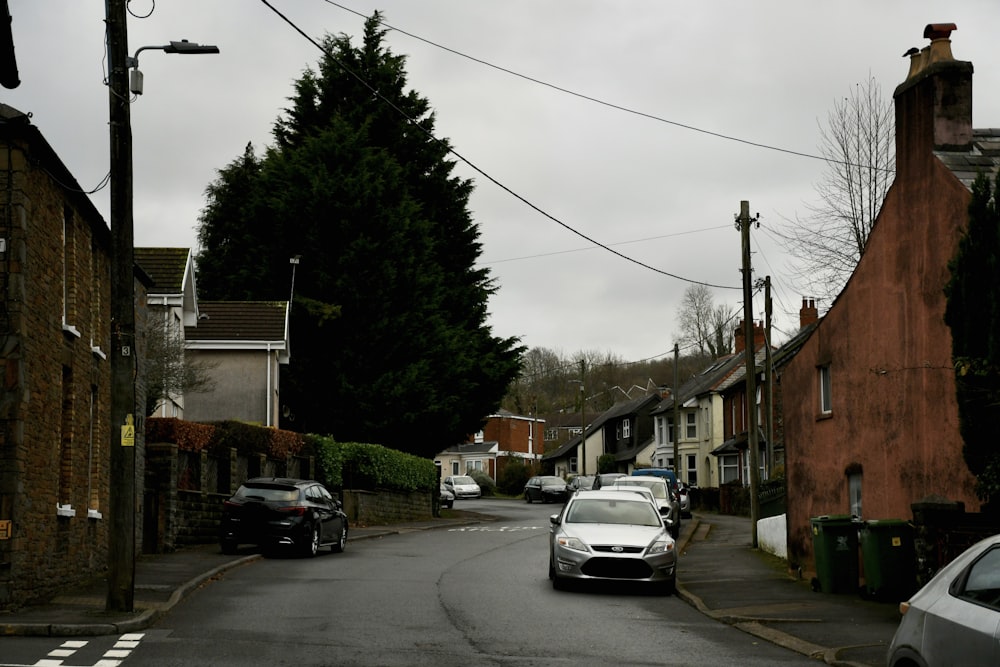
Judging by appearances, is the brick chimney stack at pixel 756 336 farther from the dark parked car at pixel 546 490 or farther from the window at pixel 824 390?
the window at pixel 824 390

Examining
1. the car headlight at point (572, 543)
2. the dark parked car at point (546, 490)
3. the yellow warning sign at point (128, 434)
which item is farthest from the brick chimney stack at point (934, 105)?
the dark parked car at point (546, 490)

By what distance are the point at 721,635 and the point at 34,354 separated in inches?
344

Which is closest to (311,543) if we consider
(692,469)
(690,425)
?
(692,469)

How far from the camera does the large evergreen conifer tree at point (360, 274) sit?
1665 inches

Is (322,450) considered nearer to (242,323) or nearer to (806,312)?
(242,323)

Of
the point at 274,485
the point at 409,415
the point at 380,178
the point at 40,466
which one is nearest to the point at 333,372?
the point at 409,415

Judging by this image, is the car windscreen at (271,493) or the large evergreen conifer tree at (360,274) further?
the large evergreen conifer tree at (360,274)

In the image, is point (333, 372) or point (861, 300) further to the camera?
point (333, 372)

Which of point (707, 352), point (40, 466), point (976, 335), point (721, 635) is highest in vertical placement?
point (707, 352)

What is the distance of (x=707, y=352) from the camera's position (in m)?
87.8

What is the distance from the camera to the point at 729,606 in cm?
1662

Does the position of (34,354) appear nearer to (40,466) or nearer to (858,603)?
(40,466)

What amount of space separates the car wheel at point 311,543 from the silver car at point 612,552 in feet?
22.2

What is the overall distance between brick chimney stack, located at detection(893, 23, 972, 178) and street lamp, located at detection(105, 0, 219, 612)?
9.96m
